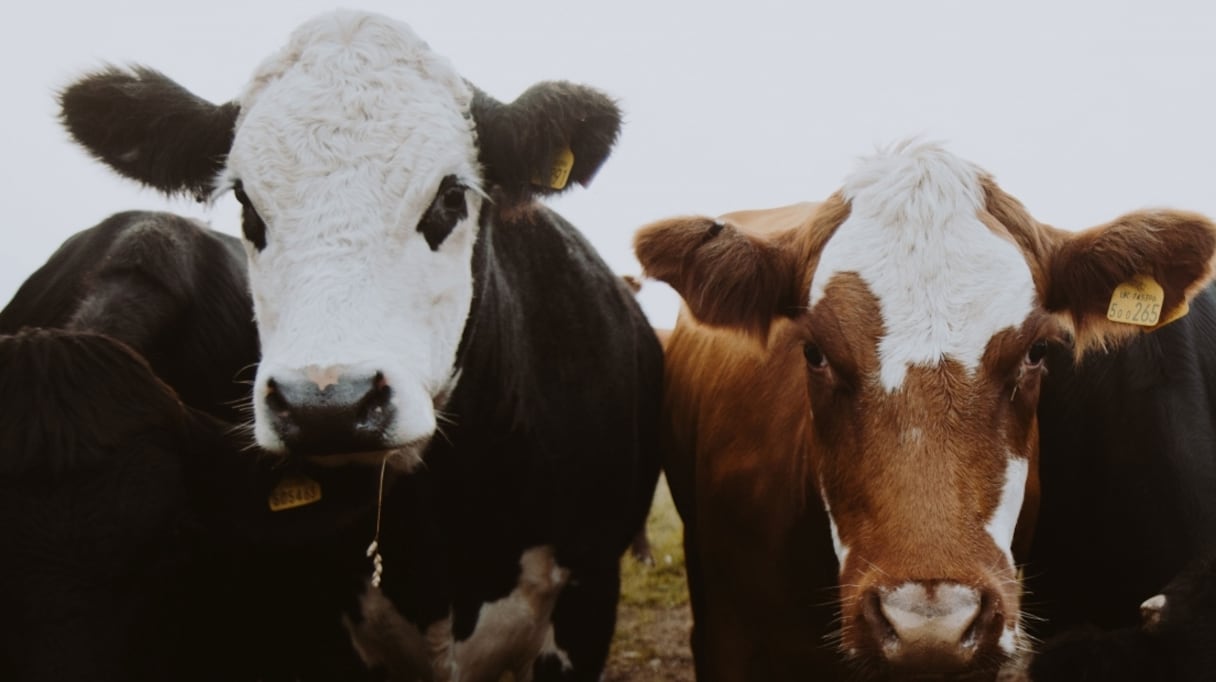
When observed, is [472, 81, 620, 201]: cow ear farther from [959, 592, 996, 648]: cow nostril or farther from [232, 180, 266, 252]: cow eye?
[959, 592, 996, 648]: cow nostril

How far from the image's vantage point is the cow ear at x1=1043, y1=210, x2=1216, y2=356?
3.10m

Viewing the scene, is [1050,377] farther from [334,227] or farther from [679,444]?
[334,227]

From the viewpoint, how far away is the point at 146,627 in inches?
110

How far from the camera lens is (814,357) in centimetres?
306

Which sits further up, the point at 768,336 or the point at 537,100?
the point at 537,100

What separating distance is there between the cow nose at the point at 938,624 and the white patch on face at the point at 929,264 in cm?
52

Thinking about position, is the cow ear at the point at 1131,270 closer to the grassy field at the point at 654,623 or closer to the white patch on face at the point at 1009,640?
the white patch on face at the point at 1009,640

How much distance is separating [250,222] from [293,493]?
0.79 meters

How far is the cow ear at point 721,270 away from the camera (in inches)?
130

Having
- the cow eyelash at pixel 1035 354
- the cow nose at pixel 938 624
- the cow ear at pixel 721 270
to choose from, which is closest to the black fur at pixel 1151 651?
the cow nose at pixel 938 624

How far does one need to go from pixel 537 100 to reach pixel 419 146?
58cm

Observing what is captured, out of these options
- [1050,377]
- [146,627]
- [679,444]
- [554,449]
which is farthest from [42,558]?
[1050,377]

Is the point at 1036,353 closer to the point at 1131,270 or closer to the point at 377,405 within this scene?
the point at 1131,270

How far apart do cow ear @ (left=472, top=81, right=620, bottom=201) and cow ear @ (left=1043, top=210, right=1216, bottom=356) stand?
4.87 ft
